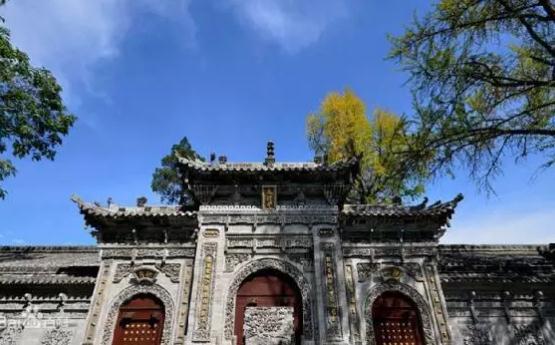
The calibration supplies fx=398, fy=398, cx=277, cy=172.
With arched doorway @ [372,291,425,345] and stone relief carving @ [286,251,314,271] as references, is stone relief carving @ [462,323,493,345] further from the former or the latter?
stone relief carving @ [286,251,314,271]

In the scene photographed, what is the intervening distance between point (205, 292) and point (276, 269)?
7.07 ft

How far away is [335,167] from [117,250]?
726 centimetres

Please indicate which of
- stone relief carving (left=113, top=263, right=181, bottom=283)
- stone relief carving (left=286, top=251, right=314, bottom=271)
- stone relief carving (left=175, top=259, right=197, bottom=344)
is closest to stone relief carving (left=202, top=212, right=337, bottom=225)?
stone relief carving (left=286, top=251, right=314, bottom=271)

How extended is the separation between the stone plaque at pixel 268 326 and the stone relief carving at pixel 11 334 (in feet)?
22.1

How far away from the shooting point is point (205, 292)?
1128cm

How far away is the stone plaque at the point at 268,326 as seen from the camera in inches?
400

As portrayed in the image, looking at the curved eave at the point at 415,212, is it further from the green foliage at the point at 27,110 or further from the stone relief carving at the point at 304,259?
the green foliage at the point at 27,110

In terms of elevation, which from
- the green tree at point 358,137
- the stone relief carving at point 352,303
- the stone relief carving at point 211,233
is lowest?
the stone relief carving at point 352,303

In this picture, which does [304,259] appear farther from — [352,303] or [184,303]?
[184,303]

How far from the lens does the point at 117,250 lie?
485 inches

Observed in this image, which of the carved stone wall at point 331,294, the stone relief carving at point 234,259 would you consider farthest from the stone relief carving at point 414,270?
the stone relief carving at point 234,259

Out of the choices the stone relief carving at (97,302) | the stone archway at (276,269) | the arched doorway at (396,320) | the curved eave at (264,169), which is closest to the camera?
the stone archway at (276,269)

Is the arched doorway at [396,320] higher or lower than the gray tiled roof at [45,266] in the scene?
lower

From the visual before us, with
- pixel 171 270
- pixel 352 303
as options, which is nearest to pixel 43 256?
pixel 171 270
